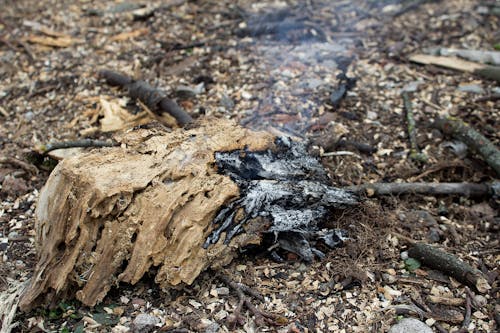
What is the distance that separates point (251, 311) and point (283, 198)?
688 mm

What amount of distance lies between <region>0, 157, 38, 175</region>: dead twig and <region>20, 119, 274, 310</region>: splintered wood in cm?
104

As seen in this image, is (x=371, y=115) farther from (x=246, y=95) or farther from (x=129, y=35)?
(x=129, y=35)

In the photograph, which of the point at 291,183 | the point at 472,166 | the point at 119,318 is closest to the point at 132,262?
the point at 119,318

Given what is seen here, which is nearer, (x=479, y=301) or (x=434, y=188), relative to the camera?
(x=479, y=301)

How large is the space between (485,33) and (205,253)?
4431mm

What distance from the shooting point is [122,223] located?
2.80 m

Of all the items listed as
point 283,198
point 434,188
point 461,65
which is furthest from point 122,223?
point 461,65

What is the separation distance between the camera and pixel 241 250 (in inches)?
122

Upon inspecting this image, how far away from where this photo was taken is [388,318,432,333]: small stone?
9.10 ft

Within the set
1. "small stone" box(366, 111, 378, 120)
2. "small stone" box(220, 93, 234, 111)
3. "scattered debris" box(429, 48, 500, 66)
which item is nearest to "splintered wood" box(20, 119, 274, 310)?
"small stone" box(220, 93, 234, 111)

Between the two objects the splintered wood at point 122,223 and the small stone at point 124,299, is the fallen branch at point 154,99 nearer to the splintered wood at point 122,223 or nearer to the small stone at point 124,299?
the splintered wood at point 122,223

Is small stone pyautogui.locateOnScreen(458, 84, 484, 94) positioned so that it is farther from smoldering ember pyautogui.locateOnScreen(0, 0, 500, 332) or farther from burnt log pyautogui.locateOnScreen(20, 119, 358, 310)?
burnt log pyautogui.locateOnScreen(20, 119, 358, 310)

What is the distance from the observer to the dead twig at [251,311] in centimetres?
281

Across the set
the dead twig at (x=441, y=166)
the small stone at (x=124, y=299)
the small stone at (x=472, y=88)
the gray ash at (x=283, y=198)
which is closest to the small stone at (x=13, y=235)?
the small stone at (x=124, y=299)
